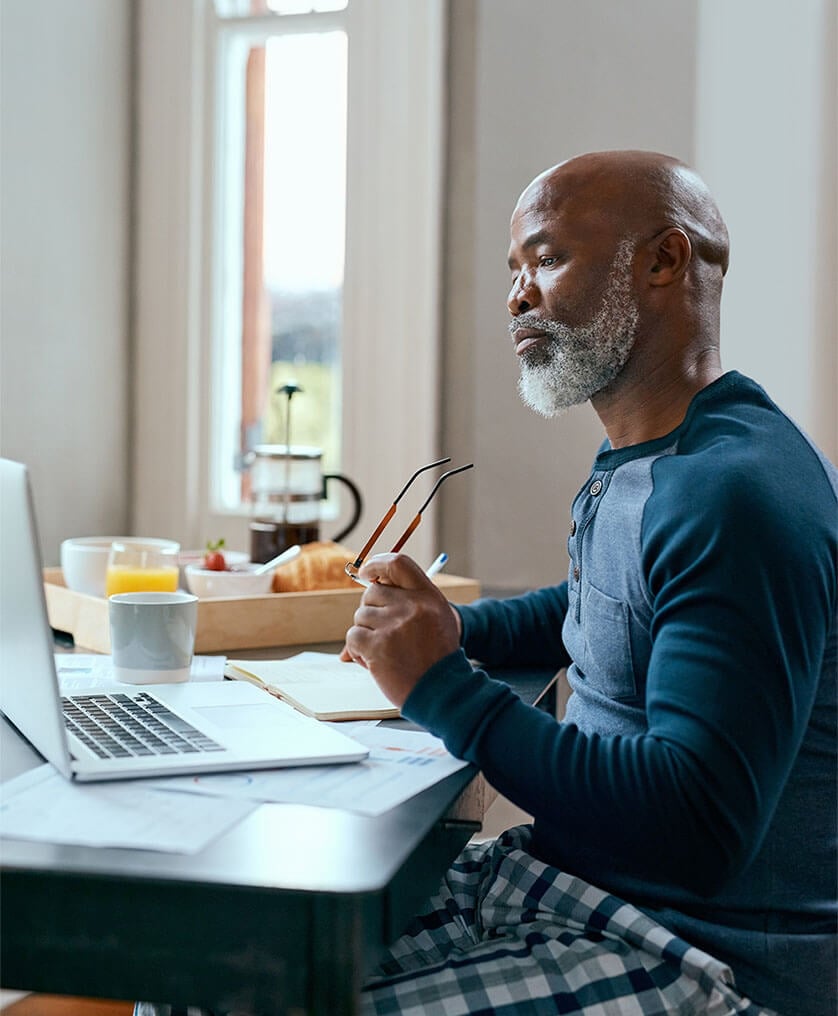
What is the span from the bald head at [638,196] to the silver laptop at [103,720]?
571mm

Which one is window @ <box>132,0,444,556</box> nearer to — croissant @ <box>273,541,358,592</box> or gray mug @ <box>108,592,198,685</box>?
croissant @ <box>273,541,358,592</box>

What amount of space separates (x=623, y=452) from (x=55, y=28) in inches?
65.2

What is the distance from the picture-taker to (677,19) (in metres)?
2.02

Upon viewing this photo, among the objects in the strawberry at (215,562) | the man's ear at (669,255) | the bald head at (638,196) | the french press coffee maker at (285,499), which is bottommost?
the strawberry at (215,562)

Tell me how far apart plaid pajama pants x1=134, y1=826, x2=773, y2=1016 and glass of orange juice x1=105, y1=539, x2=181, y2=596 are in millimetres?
612

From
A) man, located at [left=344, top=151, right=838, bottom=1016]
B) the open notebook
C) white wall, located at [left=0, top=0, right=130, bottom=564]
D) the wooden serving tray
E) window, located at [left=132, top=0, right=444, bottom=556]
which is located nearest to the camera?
man, located at [left=344, top=151, right=838, bottom=1016]

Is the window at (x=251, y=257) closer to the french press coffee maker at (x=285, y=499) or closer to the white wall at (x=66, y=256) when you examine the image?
the white wall at (x=66, y=256)

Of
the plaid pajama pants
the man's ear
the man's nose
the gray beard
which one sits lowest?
the plaid pajama pants

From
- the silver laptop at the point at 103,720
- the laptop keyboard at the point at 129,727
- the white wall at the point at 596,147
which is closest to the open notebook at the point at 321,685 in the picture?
the silver laptop at the point at 103,720

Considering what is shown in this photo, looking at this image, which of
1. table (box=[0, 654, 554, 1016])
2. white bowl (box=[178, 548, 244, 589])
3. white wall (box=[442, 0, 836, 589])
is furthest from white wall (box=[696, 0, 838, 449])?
table (box=[0, 654, 554, 1016])

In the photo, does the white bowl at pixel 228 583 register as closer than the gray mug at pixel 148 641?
No

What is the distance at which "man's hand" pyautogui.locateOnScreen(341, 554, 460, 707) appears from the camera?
0.96 meters

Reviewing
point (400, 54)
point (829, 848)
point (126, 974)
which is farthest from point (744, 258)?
point (126, 974)

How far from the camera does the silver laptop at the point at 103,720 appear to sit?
853 millimetres
